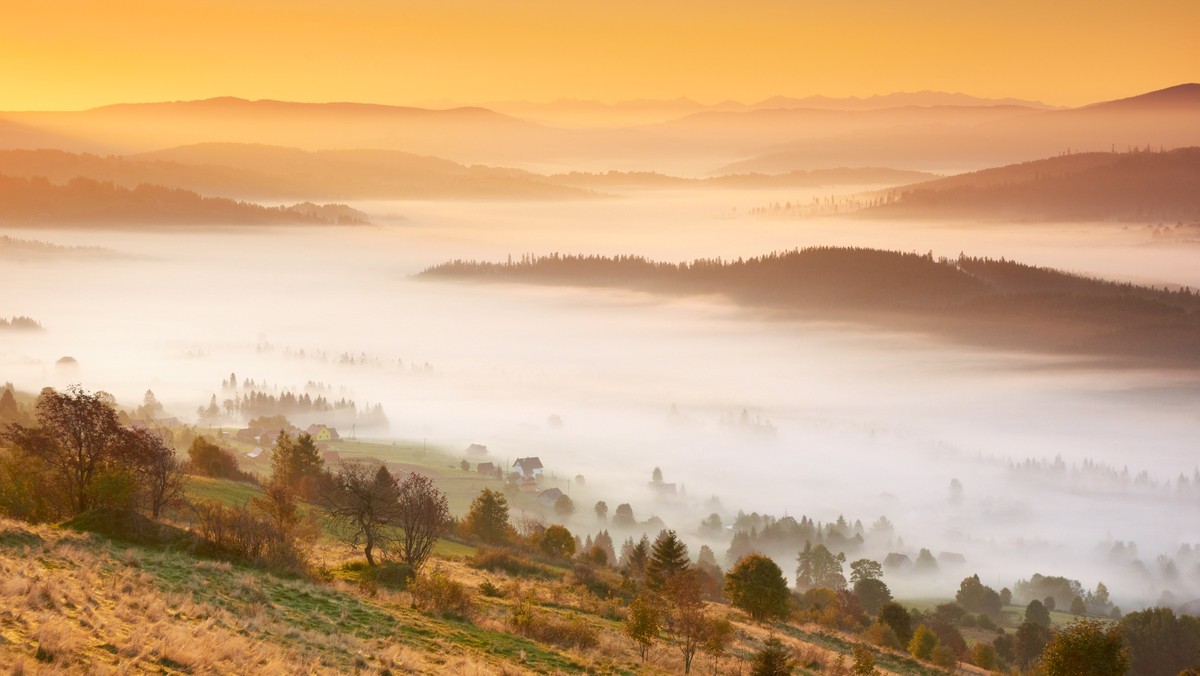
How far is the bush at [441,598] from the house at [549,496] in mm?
124064

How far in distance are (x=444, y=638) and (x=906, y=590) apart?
126 metres

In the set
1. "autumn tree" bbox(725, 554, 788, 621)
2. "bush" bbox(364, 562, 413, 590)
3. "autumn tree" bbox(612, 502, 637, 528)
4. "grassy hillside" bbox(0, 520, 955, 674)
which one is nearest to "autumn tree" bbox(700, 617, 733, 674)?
"grassy hillside" bbox(0, 520, 955, 674)

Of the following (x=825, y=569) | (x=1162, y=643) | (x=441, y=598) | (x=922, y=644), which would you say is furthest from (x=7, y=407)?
(x=1162, y=643)

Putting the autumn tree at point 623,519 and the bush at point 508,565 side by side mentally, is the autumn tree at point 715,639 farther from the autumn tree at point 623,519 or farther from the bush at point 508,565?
the autumn tree at point 623,519

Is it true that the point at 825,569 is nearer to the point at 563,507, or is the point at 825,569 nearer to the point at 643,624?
the point at 563,507

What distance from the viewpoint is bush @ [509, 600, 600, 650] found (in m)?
36.4

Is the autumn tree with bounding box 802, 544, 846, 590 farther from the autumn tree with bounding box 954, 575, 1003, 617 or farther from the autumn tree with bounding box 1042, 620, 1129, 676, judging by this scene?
the autumn tree with bounding box 1042, 620, 1129, 676

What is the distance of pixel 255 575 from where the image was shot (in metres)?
34.8

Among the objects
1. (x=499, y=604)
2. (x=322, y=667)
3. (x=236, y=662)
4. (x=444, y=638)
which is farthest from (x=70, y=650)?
(x=499, y=604)

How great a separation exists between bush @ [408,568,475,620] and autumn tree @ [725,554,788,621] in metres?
27.6

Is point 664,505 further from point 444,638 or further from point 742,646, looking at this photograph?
point 444,638

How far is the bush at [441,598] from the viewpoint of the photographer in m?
36.4

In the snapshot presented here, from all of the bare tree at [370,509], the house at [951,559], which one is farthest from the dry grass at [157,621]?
the house at [951,559]

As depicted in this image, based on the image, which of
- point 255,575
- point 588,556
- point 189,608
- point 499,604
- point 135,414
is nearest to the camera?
point 189,608
